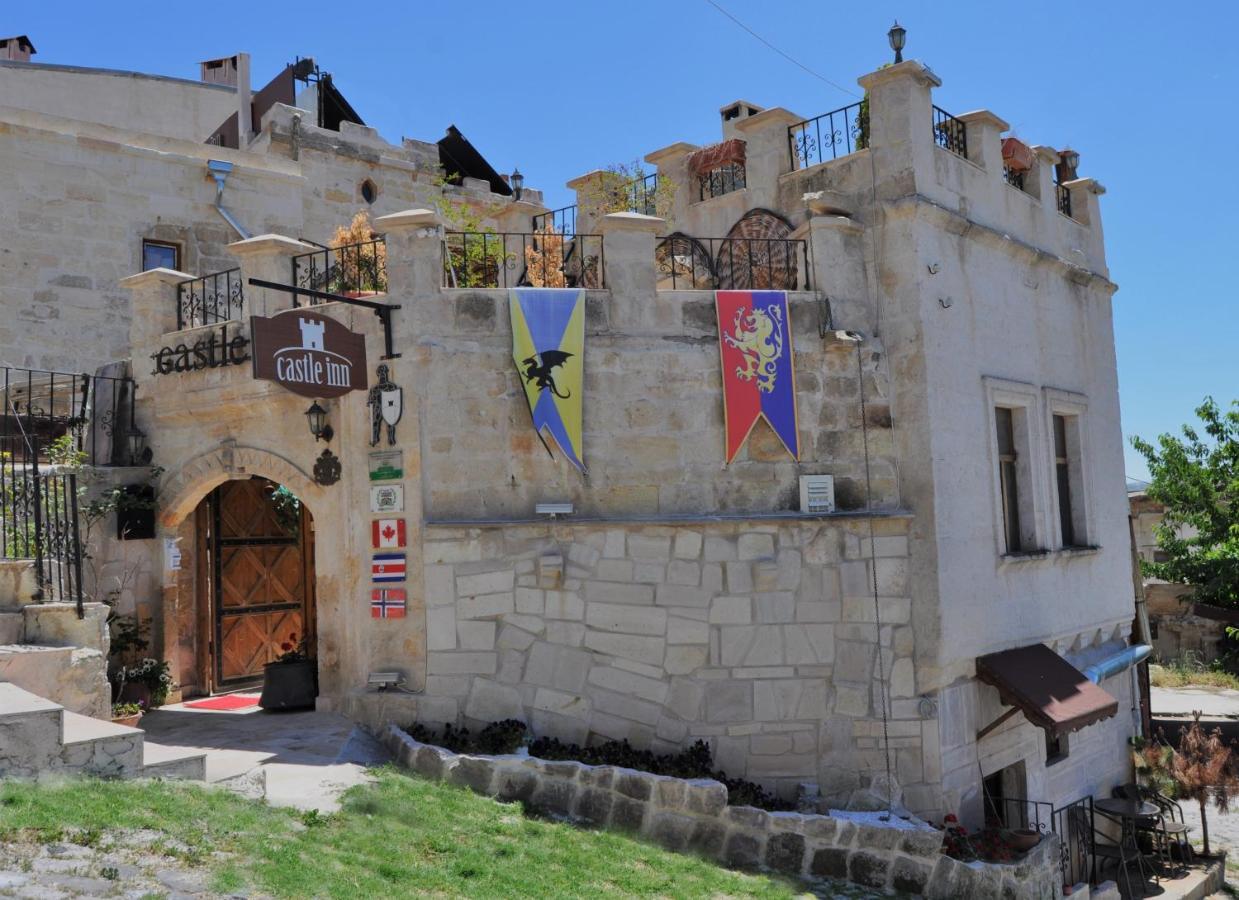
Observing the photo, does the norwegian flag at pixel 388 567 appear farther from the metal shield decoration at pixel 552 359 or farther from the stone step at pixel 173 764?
the stone step at pixel 173 764

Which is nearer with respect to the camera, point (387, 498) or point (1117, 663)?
point (387, 498)

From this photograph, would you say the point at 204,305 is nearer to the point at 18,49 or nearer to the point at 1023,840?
the point at 1023,840

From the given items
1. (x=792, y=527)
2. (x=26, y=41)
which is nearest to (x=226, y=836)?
(x=792, y=527)

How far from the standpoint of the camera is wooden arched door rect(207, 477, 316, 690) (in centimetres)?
1245

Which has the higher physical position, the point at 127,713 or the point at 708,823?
the point at 127,713

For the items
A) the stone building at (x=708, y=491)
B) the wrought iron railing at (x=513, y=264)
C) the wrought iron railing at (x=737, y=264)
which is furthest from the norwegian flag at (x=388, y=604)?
the wrought iron railing at (x=737, y=264)

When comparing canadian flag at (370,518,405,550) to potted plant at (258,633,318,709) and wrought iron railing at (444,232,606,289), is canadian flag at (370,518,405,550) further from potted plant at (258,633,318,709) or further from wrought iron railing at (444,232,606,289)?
wrought iron railing at (444,232,606,289)

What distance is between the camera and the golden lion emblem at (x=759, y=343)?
405 inches

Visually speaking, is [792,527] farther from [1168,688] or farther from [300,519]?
[1168,688]

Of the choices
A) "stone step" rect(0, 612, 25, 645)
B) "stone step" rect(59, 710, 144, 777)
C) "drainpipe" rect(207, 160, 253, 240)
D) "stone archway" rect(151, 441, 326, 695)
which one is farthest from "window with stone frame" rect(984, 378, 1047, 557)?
"drainpipe" rect(207, 160, 253, 240)

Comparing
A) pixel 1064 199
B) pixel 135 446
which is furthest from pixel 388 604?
pixel 1064 199

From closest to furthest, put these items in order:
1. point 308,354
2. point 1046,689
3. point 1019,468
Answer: point 308,354 → point 1046,689 → point 1019,468

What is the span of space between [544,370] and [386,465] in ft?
5.73

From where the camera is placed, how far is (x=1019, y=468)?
12.1 m
